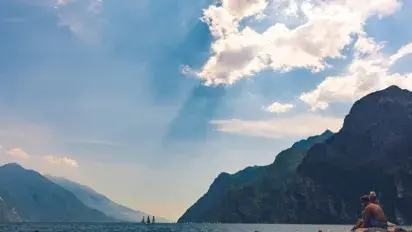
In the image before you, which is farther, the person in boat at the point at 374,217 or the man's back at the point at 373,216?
the man's back at the point at 373,216

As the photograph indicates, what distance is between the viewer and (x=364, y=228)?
46.5m

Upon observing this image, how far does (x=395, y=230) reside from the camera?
46344 millimetres

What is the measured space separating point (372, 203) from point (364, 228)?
2.87 m

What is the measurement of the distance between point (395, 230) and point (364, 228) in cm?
291

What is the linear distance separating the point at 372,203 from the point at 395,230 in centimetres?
325

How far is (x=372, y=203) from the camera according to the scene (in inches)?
1889

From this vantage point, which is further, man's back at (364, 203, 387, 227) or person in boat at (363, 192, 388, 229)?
man's back at (364, 203, 387, 227)
